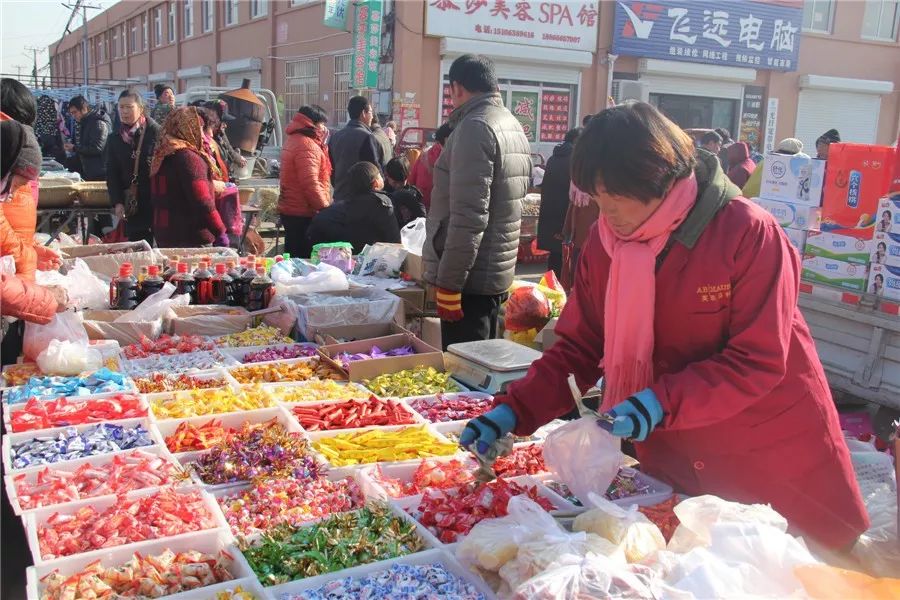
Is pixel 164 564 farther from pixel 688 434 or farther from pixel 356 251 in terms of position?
pixel 356 251

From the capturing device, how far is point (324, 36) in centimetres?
1700

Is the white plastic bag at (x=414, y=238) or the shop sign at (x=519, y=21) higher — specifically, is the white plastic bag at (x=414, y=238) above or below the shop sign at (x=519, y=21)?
A: below

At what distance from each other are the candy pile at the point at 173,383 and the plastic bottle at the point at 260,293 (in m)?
1.02

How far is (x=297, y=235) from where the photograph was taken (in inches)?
258

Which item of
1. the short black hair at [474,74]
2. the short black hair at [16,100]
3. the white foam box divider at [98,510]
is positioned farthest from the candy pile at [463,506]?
the short black hair at [16,100]

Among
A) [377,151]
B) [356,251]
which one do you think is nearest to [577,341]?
[356,251]

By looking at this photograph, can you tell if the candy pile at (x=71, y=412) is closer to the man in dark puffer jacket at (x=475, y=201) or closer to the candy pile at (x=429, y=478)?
the candy pile at (x=429, y=478)

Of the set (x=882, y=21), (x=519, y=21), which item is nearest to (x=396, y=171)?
(x=519, y=21)

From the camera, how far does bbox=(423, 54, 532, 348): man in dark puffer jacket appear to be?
380 centimetres

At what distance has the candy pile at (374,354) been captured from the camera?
372 cm

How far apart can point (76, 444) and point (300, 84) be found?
55.9ft

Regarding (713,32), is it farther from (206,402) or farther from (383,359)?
(206,402)

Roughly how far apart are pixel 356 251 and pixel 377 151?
171 cm

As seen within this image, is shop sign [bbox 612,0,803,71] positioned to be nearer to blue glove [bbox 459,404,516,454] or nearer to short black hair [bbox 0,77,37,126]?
short black hair [bbox 0,77,37,126]
